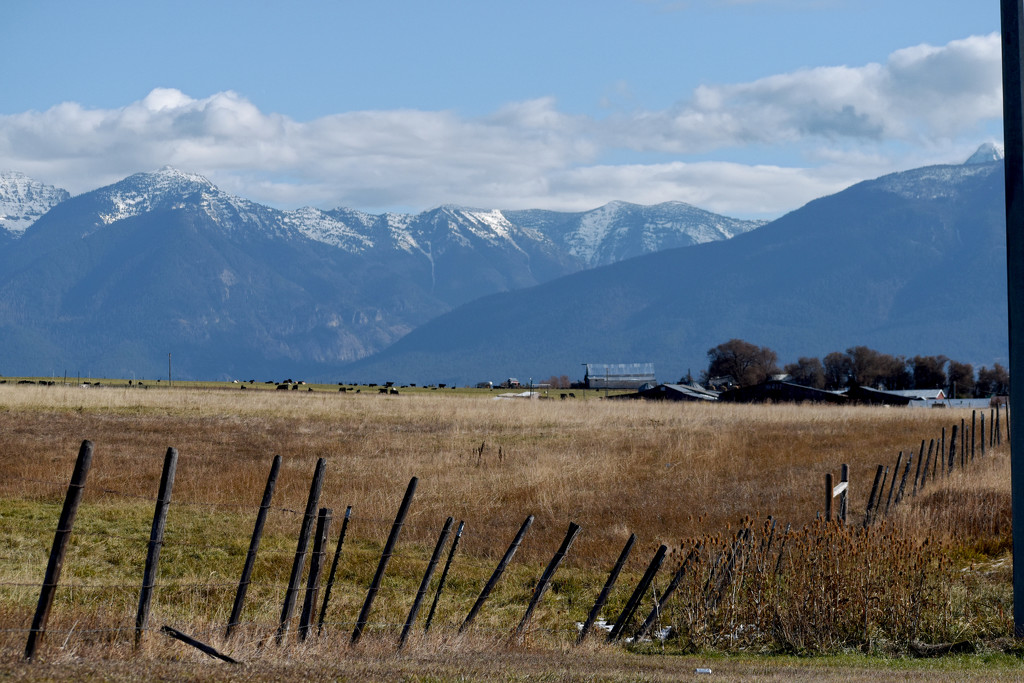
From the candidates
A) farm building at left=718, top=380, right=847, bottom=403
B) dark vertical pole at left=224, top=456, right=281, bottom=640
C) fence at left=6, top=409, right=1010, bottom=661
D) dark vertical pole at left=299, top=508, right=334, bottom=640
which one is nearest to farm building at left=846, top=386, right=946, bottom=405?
farm building at left=718, top=380, right=847, bottom=403

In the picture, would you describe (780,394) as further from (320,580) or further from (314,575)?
(314,575)

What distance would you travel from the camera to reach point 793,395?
118938mm

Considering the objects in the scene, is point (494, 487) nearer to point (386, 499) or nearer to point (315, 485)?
point (386, 499)

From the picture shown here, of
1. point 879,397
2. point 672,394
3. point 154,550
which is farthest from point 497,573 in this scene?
point 879,397

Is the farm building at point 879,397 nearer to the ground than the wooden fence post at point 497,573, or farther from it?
nearer to the ground

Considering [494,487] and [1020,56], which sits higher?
[1020,56]

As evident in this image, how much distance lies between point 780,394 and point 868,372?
67.5 meters

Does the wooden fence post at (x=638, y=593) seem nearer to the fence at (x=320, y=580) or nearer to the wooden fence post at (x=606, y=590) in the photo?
the fence at (x=320, y=580)

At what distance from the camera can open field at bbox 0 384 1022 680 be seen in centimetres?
1148

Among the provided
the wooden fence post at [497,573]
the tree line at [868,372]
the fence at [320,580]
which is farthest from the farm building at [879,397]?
the wooden fence post at [497,573]

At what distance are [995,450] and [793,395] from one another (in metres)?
82.1

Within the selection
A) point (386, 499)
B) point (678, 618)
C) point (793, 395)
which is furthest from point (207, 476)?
point (793, 395)

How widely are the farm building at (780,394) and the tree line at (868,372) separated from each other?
150 feet

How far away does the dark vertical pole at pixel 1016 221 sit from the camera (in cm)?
1248
